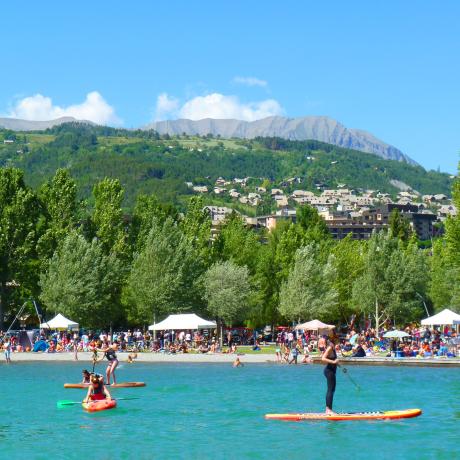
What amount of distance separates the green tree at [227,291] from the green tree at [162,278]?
1.44m

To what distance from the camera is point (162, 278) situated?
88.6 m

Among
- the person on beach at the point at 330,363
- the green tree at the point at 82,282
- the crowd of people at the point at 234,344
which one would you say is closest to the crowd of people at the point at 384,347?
the crowd of people at the point at 234,344

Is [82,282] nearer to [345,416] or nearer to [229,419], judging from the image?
[229,419]

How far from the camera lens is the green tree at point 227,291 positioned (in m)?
90.4

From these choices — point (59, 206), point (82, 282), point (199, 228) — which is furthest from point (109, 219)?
point (199, 228)

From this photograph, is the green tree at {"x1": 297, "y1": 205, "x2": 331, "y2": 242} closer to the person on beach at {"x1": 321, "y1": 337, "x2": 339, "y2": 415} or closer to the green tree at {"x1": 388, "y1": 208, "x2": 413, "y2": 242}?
the green tree at {"x1": 388, "y1": 208, "x2": 413, "y2": 242}

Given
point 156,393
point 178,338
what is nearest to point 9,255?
point 178,338

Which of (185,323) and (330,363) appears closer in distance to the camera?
(330,363)

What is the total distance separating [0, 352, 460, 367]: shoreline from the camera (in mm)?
63062

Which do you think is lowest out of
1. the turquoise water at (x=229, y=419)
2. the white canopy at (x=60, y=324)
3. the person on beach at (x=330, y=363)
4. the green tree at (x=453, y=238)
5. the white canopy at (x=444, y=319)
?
the turquoise water at (x=229, y=419)

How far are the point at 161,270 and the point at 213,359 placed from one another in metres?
21.0

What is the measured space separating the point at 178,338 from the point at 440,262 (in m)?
39.4

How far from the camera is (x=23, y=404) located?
1688 inches

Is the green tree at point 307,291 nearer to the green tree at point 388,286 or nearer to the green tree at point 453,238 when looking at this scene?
the green tree at point 388,286
